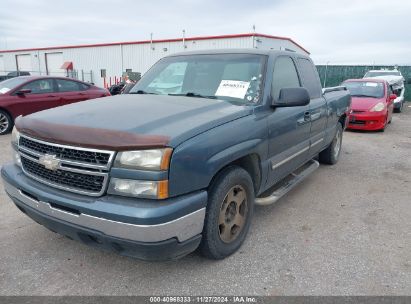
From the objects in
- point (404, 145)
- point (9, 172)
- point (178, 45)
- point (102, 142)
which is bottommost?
point (404, 145)

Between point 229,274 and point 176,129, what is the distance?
1300 mm

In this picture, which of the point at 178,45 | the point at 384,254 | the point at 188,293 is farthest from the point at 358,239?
the point at 178,45

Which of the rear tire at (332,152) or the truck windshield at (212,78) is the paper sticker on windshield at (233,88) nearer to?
the truck windshield at (212,78)

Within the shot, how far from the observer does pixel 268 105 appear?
3271mm

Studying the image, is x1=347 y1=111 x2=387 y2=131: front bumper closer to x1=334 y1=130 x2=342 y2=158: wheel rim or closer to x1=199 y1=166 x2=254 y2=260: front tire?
x1=334 y1=130 x2=342 y2=158: wheel rim

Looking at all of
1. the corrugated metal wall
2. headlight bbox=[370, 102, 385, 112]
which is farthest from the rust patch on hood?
the corrugated metal wall

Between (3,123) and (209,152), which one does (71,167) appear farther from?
(3,123)

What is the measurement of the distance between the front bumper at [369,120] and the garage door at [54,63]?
2678 centimetres

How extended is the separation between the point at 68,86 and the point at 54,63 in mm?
24391

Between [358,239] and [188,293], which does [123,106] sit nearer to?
[188,293]

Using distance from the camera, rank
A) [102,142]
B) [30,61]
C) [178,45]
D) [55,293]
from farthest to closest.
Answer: [30,61] < [178,45] < [55,293] < [102,142]

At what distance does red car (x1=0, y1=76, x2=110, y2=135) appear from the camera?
8.38 meters

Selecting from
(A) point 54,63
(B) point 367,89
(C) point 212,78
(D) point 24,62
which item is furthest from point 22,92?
(D) point 24,62

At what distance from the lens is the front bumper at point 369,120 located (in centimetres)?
963
